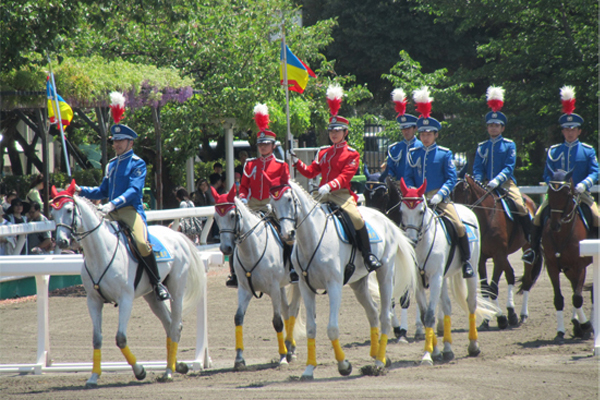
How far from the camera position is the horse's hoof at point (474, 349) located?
8688 millimetres

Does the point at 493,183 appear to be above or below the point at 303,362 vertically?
above

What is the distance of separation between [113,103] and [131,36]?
10.7 metres

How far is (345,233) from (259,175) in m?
1.99

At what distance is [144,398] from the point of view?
22.6 feet

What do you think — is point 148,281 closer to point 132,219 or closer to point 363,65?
point 132,219

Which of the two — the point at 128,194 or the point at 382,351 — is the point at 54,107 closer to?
the point at 128,194

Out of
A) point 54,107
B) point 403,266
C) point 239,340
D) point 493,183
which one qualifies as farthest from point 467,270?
point 54,107

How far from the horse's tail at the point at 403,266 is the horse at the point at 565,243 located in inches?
80.6

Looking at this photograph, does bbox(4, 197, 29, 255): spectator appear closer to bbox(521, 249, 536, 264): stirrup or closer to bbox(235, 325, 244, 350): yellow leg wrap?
bbox(235, 325, 244, 350): yellow leg wrap

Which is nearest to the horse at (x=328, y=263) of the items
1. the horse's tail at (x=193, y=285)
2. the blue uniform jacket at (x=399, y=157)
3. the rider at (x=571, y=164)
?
the horse's tail at (x=193, y=285)

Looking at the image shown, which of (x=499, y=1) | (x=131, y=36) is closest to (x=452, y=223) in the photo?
(x=131, y=36)

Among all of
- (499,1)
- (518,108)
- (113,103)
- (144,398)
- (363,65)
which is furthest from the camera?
(363,65)

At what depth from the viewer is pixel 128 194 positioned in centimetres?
783

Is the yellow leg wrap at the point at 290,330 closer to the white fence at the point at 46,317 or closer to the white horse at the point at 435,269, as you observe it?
the white fence at the point at 46,317
